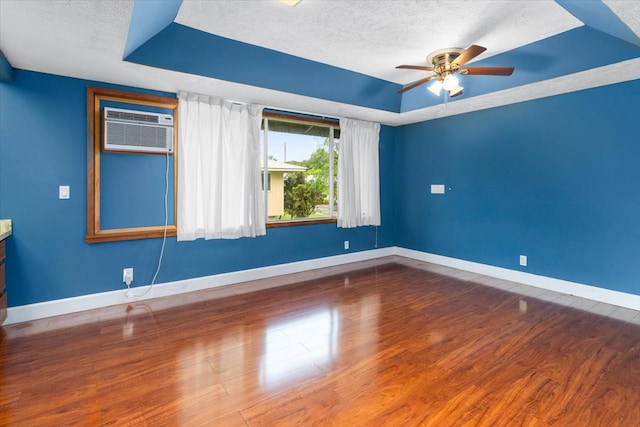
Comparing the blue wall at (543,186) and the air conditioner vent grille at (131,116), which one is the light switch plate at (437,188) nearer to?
the blue wall at (543,186)

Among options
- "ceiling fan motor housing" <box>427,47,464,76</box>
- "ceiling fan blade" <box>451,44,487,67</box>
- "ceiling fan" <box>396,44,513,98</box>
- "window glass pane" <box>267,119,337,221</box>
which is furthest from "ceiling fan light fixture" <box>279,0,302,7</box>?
"window glass pane" <box>267,119,337,221</box>

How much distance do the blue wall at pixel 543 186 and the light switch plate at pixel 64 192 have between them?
188 inches

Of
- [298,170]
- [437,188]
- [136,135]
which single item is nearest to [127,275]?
[136,135]

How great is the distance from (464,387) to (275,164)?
3.42 meters

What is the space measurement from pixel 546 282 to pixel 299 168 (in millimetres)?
3497

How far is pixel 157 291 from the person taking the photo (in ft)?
11.9

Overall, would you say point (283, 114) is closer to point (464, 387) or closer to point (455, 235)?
point (455, 235)

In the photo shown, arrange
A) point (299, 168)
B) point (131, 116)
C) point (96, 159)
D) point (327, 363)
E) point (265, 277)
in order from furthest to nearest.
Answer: point (299, 168), point (265, 277), point (131, 116), point (96, 159), point (327, 363)

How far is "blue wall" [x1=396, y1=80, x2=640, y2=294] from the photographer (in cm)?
341

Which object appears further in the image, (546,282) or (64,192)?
(546,282)

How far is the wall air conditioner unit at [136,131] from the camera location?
3.26 metres

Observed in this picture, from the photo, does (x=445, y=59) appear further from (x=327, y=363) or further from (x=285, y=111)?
(x=327, y=363)

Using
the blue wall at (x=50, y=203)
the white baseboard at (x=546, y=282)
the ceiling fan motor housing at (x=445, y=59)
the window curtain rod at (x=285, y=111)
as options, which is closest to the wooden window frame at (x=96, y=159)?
the blue wall at (x=50, y=203)

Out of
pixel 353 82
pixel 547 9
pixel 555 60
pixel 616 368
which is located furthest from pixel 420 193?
pixel 616 368
